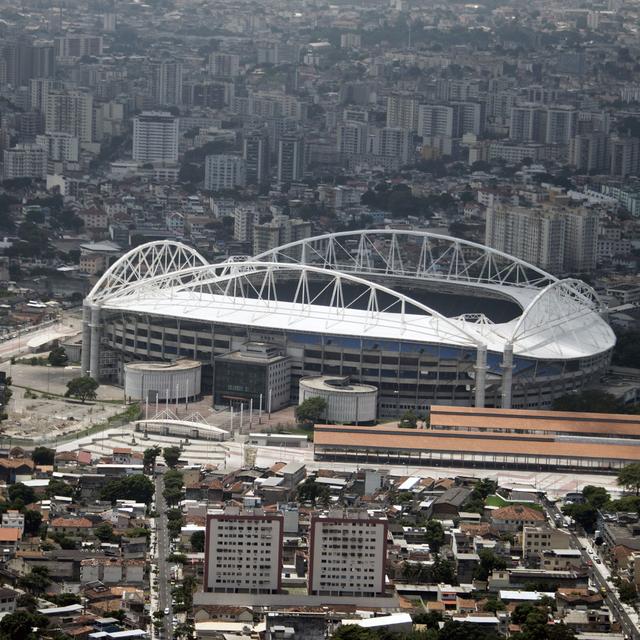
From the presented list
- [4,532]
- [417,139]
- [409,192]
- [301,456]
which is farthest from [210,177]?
[4,532]

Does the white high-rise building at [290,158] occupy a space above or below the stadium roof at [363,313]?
below

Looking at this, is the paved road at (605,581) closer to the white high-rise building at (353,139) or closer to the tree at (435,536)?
the tree at (435,536)

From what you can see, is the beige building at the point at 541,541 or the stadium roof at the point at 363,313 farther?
the stadium roof at the point at 363,313

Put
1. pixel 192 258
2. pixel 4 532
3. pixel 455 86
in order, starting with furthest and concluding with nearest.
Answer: pixel 455 86
pixel 192 258
pixel 4 532

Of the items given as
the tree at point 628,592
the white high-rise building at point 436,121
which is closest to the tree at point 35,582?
the tree at point 628,592

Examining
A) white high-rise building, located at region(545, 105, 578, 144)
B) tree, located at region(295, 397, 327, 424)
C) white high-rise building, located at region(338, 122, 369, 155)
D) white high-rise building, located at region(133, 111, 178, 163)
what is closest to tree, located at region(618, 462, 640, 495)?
tree, located at region(295, 397, 327, 424)

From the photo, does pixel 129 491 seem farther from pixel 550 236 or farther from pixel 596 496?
pixel 550 236

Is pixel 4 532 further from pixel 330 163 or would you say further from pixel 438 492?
pixel 330 163
